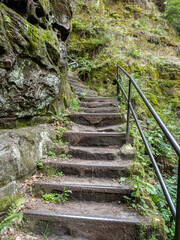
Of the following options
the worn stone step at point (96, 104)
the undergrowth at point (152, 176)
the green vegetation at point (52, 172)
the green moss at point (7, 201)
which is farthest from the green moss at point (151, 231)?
the worn stone step at point (96, 104)

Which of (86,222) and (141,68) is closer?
(86,222)

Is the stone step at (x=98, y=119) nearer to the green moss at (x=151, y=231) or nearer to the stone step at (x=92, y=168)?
the stone step at (x=92, y=168)

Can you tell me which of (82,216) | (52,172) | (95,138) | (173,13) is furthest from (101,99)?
(173,13)

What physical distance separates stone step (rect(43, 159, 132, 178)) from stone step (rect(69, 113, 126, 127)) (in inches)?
49.0

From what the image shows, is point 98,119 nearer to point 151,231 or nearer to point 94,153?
point 94,153

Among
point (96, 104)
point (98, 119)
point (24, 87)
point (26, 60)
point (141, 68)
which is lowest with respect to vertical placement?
point (98, 119)

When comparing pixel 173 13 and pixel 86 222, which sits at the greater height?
pixel 173 13

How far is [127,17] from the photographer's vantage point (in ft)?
37.9

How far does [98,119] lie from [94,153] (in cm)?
112

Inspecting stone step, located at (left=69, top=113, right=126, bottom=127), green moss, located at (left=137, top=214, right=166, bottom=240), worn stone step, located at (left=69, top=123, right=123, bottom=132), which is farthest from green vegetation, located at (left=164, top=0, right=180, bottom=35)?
green moss, located at (left=137, top=214, right=166, bottom=240)

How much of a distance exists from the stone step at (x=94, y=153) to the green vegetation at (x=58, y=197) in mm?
789

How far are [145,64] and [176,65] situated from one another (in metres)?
1.31

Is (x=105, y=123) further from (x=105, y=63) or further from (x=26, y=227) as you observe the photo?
(x=105, y=63)

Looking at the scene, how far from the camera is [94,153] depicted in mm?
2793
